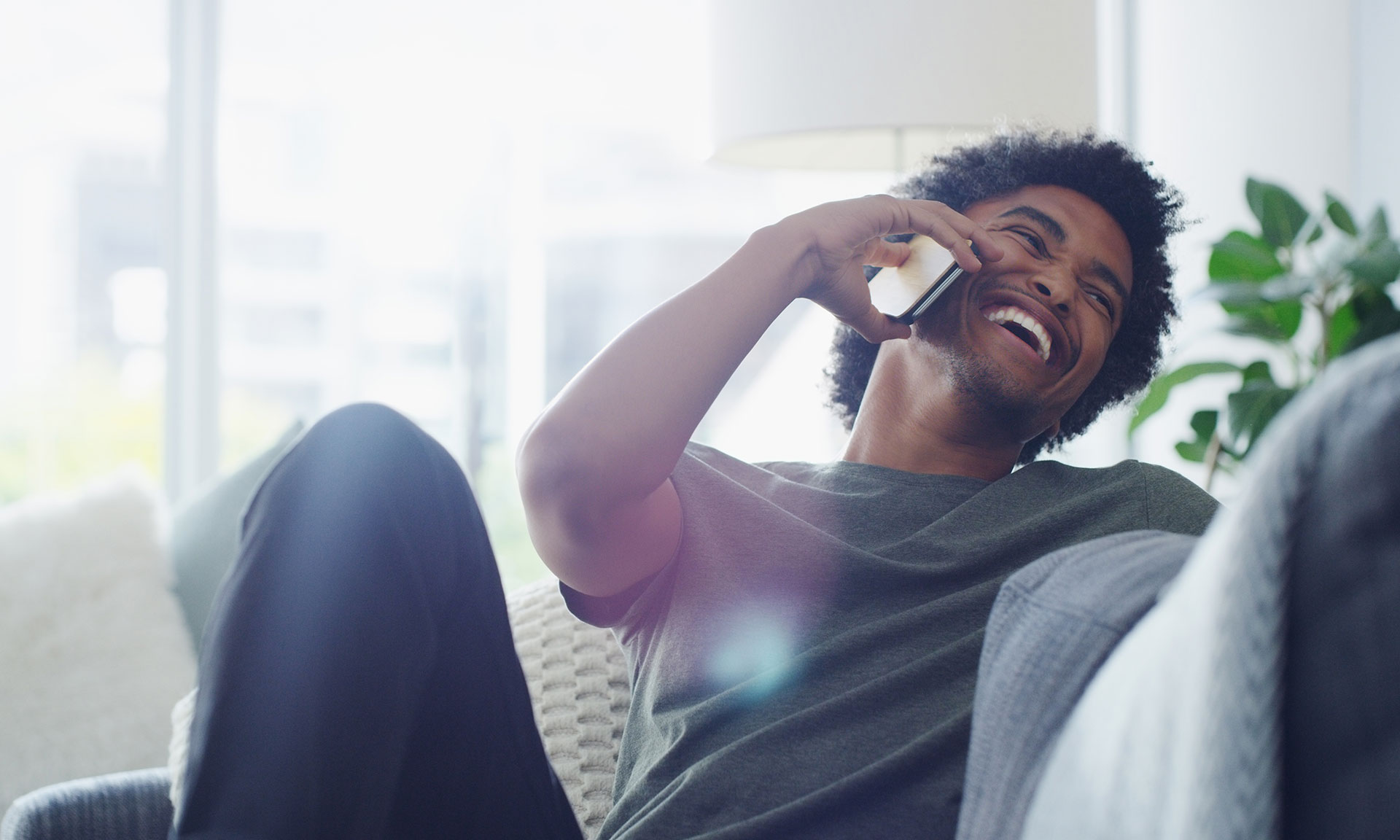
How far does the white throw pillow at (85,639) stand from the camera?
1617 mm

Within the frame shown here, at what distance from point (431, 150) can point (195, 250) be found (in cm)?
67

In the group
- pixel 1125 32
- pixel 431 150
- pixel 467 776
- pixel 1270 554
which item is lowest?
pixel 467 776

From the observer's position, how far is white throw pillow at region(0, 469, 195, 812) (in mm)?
1617

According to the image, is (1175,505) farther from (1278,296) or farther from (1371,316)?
(1371,316)

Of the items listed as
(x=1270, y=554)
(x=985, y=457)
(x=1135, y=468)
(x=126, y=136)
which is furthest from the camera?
(x=126, y=136)

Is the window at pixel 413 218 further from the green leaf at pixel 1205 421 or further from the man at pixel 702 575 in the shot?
the man at pixel 702 575

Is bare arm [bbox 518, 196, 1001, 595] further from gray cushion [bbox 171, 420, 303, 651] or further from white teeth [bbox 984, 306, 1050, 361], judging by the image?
gray cushion [bbox 171, 420, 303, 651]

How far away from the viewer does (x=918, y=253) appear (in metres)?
1.21

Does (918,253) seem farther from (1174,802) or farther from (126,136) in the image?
(126,136)

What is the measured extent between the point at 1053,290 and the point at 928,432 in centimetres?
21

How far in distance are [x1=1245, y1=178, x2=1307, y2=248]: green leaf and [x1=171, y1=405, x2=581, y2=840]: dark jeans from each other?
1.73 m

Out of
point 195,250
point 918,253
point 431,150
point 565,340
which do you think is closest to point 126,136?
point 195,250

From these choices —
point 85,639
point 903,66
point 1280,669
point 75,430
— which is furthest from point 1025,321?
point 75,430

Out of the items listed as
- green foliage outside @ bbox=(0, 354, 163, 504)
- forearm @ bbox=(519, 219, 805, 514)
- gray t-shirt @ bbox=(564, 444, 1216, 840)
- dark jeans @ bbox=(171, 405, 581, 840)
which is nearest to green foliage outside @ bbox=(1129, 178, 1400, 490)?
gray t-shirt @ bbox=(564, 444, 1216, 840)
